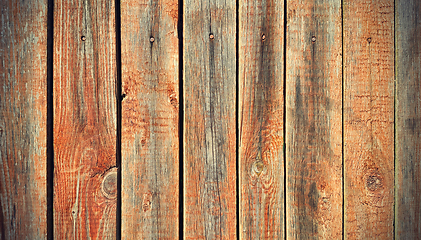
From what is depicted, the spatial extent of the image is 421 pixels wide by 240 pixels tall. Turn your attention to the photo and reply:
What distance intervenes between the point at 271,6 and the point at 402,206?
3.23 ft

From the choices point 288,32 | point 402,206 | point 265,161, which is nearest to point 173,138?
point 265,161

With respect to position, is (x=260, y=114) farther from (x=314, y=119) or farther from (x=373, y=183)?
(x=373, y=183)

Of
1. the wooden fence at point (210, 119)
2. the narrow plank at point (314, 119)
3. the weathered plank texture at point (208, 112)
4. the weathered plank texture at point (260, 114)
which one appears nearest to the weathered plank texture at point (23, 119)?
the wooden fence at point (210, 119)

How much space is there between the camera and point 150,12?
105 centimetres

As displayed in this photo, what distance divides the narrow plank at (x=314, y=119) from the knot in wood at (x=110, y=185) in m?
0.69

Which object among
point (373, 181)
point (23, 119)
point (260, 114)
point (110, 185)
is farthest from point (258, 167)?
point (23, 119)

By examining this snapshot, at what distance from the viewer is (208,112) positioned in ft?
3.49

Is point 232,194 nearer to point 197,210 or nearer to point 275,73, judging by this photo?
point 197,210

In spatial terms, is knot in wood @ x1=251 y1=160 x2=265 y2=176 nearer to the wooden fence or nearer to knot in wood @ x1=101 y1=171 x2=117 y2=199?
the wooden fence

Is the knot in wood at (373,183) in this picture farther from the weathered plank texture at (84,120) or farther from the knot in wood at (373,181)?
the weathered plank texture at (84,120)

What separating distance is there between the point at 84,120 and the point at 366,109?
3.72 ft

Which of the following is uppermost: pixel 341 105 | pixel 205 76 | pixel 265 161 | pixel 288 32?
pixel 288 32

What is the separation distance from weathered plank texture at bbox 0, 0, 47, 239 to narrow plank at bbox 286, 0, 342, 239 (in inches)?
37.8

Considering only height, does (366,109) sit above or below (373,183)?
above
